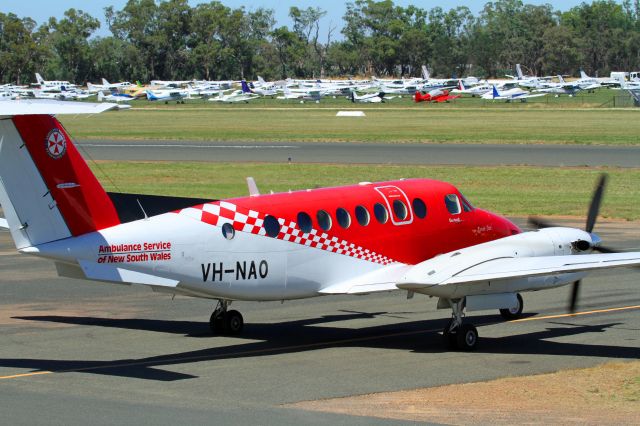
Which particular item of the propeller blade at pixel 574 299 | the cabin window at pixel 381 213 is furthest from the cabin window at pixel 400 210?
the propeller blade at pixel 574 299

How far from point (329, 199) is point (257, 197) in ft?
4.51

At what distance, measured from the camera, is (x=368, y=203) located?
20906 millimetres

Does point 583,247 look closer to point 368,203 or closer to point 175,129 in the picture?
point 368,203

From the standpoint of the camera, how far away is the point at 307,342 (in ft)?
67.4

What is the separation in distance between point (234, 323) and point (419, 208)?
13.7 feet

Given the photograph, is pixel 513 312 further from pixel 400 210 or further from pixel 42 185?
pixel 42 185

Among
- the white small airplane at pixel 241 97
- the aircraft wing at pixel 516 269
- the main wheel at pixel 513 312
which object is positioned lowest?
the white small airplane at pixel 241 97

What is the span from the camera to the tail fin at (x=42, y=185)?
17.4m

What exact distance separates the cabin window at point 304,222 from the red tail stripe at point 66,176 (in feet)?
11.1

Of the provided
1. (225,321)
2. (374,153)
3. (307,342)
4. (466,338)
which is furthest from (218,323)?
(374,153)

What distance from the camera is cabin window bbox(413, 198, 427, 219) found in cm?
2144

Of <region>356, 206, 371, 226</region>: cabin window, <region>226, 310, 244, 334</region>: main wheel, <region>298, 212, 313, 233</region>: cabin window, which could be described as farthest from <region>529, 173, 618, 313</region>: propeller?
<region>226, 310, 244, 334</region>: main wheel

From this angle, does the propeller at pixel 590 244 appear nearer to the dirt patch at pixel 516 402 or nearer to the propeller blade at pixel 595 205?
the propeller blade at pixel 595 205

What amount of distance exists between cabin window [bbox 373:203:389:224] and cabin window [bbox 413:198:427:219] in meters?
0.69
